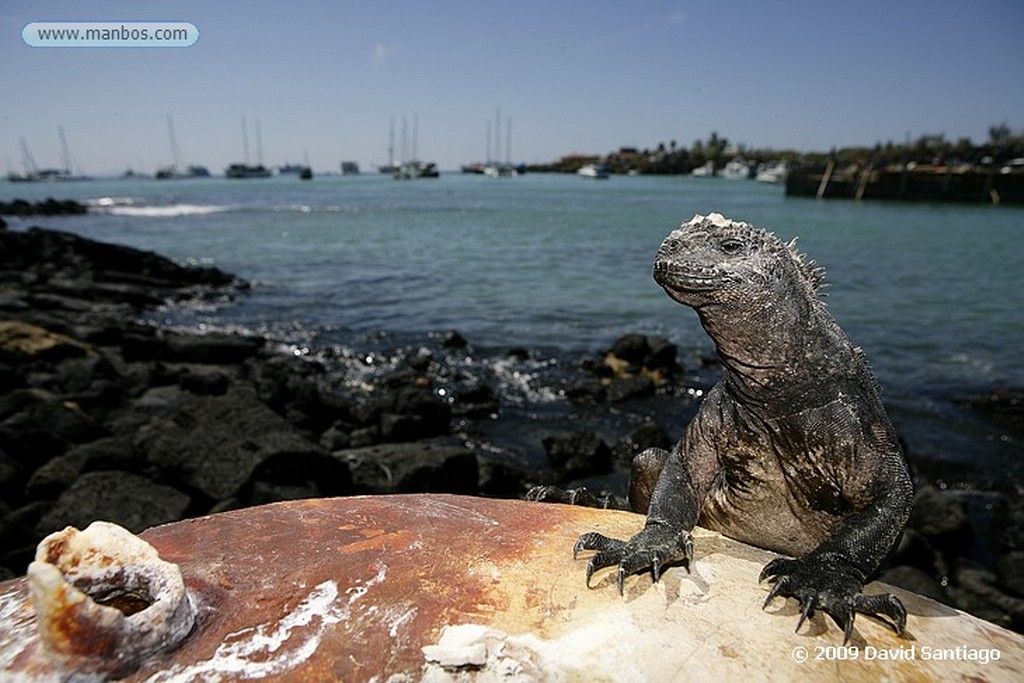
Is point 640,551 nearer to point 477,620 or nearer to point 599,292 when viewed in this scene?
point 477,620

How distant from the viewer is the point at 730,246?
8.13 ft

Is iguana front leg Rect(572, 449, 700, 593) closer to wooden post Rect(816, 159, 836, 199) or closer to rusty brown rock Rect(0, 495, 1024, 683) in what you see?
rusty brown rock Rect(0, 495, 1024, 683)

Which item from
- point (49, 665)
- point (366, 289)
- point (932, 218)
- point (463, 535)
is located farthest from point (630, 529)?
point (932, 218)

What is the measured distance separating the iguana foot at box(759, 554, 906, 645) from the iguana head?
928 millimetres

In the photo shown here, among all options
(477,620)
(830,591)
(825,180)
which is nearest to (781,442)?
(830,591)

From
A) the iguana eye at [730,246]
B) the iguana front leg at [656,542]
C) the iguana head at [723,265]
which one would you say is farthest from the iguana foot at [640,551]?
the iguana eye at [730,246]

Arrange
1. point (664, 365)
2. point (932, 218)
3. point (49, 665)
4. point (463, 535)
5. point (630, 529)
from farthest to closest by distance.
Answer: point (932, 218), point (664, 365), point (630, 529), point (463, 535), point (49, 665)

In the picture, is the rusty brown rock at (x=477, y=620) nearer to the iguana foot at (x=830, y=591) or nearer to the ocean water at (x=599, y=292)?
the iguana foot at (x=830, y=591)

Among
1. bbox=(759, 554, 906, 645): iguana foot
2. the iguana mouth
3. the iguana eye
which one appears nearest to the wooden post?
the iguana eye

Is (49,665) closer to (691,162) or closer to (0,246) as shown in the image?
(0,246)

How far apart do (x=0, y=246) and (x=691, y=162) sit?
12973 centimetres

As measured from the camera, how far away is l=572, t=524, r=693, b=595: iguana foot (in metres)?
2.32

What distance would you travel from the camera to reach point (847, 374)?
2.65m

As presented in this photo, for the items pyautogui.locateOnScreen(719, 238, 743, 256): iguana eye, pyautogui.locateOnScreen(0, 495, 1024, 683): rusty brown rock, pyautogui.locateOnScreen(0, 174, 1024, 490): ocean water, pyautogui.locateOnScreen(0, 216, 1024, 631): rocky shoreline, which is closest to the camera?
pyautogui.locateOnScreen(0, 495, 1024, 683): rusty brown rock
